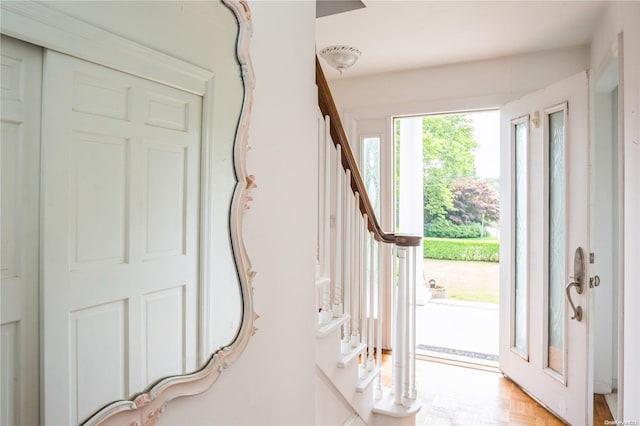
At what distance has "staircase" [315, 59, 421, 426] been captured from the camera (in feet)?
5.71

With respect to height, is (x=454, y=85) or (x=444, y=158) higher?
(x=444, y=158)

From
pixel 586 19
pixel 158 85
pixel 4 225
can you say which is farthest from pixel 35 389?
pixel 586 19

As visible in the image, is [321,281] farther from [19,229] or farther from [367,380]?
[19,229]

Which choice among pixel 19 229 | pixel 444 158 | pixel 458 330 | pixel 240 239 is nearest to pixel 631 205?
pixel 240 239

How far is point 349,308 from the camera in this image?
198 cm

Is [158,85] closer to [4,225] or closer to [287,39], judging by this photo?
[4,225]

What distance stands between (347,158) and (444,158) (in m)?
6.95

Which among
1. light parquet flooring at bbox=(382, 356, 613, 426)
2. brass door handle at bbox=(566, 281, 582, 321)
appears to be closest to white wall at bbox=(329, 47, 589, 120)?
brass door handle at bbox=(566, 281, 582, 321)

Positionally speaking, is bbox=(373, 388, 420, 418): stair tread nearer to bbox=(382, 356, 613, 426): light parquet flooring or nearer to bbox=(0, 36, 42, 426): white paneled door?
bbox=(382, 356, 613, 426): light parquet flooring

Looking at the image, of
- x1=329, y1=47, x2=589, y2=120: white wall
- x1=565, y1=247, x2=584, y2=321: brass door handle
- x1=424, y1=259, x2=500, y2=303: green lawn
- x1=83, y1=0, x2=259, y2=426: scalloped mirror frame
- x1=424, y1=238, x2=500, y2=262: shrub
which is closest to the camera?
x1=83, y1=0, x2=259, y2=426: scalloped mirror frame

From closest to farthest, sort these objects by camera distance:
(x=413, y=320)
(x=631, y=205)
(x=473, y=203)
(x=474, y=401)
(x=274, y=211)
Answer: (x=274, y=211) < (x=631, y=205) < (x=413, y=320) < (x=474, y=401) < (x=473, y=203)

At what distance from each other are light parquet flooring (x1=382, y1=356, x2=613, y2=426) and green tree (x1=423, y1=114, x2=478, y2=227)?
219 inches

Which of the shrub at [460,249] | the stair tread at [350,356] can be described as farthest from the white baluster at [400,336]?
the shrub at [460,249]

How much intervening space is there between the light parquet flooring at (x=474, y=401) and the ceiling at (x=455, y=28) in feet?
8.07
